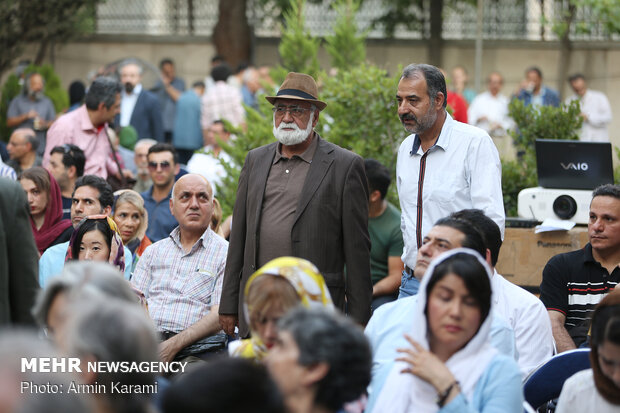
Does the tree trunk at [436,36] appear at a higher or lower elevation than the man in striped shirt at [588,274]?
higher

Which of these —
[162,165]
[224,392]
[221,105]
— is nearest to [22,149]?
[162,165]

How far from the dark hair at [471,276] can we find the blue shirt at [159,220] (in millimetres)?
4621

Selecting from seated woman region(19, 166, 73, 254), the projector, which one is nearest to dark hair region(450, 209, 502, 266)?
Result: the projector

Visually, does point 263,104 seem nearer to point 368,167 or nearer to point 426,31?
point 368,167

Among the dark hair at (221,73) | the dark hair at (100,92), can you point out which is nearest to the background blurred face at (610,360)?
the dark hair at (100,92)

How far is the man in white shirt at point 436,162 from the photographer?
5.60m

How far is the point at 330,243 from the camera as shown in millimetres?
5551

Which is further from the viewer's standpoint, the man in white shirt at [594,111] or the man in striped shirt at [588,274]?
the man in white shirt at [594,111]

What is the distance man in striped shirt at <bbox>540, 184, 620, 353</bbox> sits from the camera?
18.9ft

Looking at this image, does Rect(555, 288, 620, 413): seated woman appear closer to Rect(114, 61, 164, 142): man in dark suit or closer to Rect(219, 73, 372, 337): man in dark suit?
Rect(219, 73, 372, 337): man in dark suit

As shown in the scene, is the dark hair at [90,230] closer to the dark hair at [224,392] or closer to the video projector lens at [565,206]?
the video projector lens at [565,206]

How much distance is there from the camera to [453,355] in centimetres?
393

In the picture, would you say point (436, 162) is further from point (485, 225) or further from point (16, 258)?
point (16, 258)

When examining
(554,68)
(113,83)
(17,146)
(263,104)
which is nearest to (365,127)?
(263,104)
